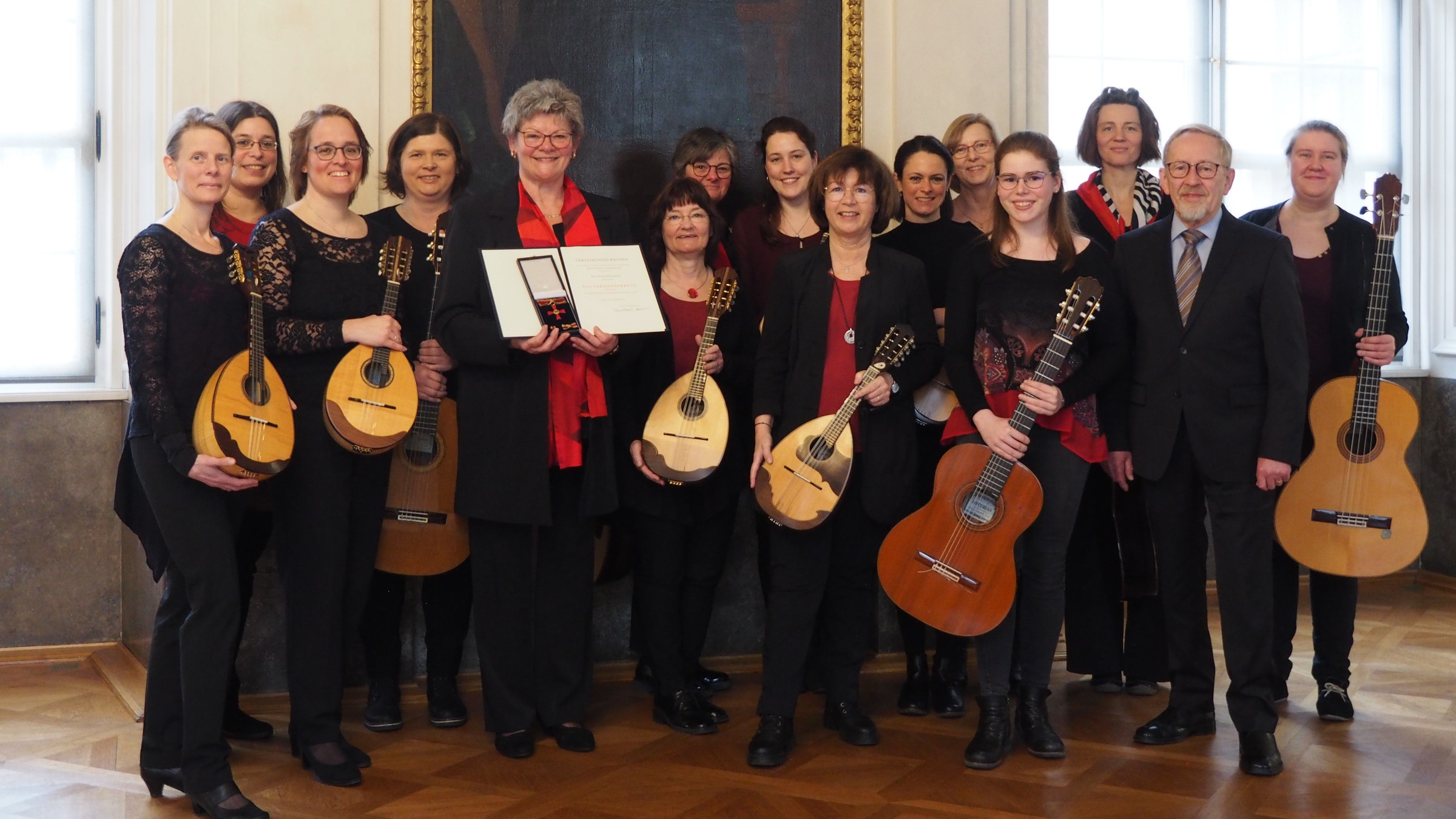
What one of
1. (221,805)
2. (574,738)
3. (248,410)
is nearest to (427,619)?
(574,738)

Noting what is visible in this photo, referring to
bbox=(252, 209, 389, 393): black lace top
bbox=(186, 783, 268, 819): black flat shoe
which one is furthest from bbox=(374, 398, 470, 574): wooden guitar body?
bbox=(186, 783, 268, 819): black flat shoe

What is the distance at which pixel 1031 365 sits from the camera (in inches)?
131

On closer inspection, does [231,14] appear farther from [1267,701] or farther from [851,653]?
[1267,701]

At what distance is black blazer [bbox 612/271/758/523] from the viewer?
363cm

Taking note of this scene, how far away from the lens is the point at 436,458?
143 inches

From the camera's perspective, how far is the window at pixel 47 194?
188 inches

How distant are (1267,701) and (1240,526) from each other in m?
0.47

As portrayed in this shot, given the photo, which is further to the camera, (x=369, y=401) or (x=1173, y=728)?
(x=1173, y=728)

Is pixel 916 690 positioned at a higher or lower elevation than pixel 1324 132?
lower

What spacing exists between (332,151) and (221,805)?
163 centimetres

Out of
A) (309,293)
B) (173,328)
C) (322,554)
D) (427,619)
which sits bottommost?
(427,619)

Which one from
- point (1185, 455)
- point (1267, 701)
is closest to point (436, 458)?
point (1185, 455)

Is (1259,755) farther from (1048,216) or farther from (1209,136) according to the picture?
(1209,136)

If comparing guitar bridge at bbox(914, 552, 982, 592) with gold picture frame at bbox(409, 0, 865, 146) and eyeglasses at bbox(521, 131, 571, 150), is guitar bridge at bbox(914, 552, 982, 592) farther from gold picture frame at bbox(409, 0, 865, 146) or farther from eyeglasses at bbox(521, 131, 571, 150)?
gold picture frame at bbox(409, 0, 865, 146)
